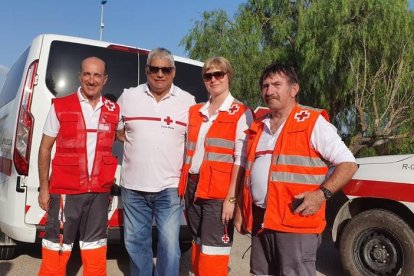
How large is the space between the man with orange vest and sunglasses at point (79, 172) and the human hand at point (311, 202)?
1.53 meters

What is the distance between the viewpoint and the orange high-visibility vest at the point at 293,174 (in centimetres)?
259

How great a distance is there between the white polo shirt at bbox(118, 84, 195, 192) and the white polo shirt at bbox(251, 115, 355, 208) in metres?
0.78

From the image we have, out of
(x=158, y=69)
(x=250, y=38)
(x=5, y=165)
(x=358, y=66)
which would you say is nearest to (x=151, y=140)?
(x=158, y=69)

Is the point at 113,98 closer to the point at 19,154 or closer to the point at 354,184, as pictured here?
the point at 19,154

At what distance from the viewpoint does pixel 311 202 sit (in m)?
2.51

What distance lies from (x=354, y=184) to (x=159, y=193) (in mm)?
2301

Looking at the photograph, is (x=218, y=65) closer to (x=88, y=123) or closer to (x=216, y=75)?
(x=216, y=75)

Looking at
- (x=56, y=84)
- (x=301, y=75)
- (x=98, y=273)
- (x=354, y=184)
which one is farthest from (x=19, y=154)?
(x=301, y=75)

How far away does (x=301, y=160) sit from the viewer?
259 cm

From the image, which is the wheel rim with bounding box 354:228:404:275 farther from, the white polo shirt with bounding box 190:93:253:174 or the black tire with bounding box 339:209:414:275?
the white polo shirt with bounding box 190:93:253:174

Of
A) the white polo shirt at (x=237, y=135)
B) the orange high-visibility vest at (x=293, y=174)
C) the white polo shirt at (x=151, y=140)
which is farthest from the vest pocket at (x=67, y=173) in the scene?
the orange high-visibility vest at (x=293, y=174)

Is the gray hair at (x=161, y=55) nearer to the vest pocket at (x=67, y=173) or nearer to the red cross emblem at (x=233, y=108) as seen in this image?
the red cross emblem at (x=233, y=108)

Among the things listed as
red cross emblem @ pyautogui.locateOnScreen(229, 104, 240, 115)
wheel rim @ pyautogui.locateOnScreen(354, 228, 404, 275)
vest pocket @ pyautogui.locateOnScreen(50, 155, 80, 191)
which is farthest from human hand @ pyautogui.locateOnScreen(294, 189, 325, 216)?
wheel rim @ pyautogui.locateOnScreen(354, 228, 404, 275)

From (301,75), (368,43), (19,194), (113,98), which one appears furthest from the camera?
(301,75)
